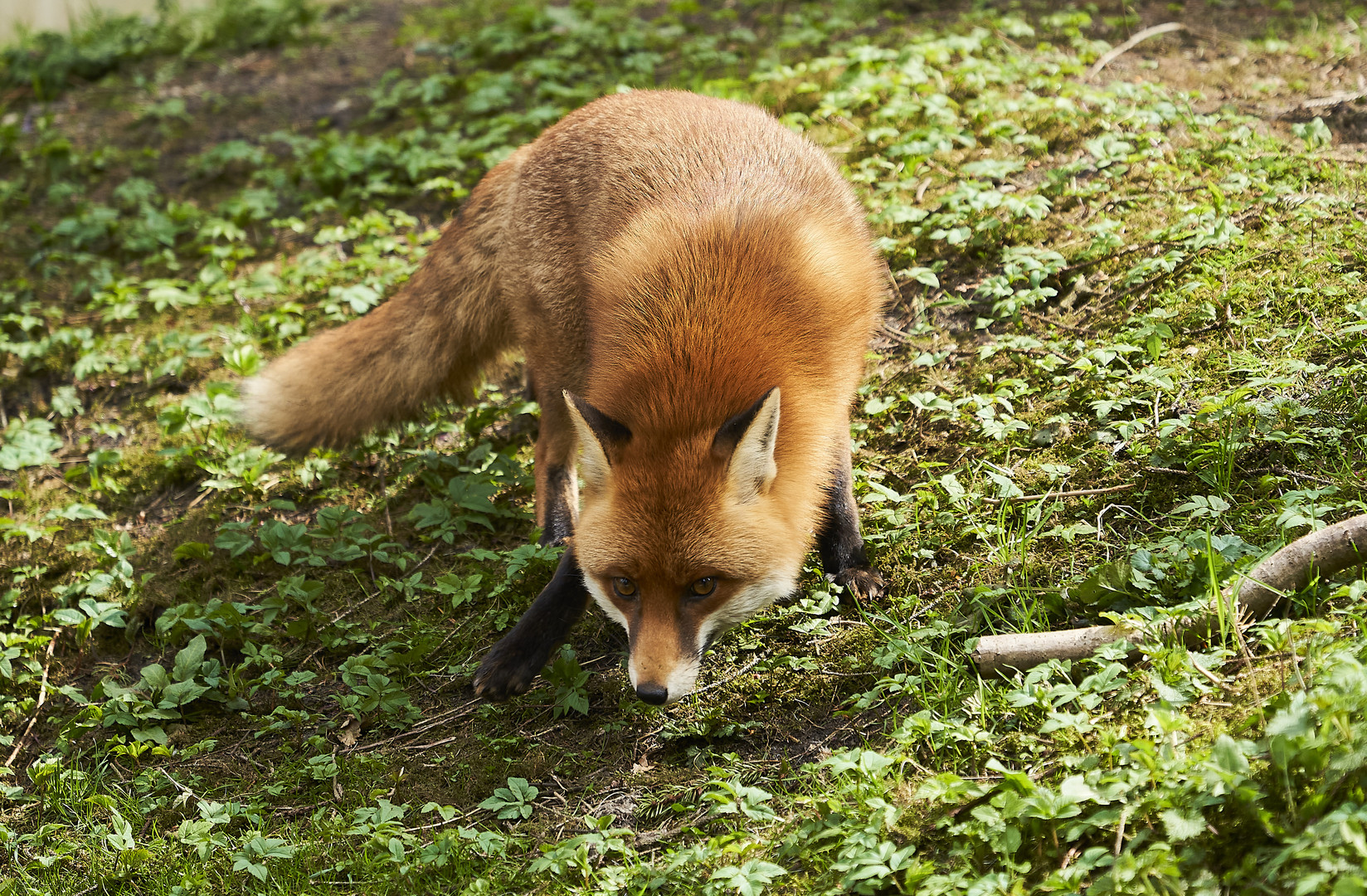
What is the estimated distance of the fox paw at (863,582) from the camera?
3660 millimetres

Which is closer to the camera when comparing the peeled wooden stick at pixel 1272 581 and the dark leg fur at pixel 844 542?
the peeled wooden stick at pixel 1272 581

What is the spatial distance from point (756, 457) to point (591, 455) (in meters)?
0.57

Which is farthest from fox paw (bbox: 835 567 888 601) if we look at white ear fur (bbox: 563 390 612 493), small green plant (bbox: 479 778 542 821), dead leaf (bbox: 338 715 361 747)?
dead leaf (bbox: 338 715 361 747)

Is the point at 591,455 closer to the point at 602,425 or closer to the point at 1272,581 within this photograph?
the point at 602,425

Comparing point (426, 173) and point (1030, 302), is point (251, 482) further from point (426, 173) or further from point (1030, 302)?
point (1030, 302)

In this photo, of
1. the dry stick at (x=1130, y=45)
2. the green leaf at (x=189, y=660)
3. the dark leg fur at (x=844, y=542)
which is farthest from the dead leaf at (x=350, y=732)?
the dry stick at (x=1130, y=45)

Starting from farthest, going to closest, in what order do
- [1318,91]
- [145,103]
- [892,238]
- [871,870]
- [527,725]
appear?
[145,103] → [1318,91] → [892,238] → [527,725] → [871,870]

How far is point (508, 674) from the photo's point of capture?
3.64 meters

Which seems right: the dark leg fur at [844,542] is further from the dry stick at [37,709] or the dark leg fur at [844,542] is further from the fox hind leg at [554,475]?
the dry stick at [37,709]

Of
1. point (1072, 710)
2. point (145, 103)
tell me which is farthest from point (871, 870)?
point (145, 103)


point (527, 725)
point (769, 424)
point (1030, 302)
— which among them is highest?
point (769, 424)

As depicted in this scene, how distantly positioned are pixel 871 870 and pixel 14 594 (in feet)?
13.2

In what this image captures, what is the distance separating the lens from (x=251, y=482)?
4844 millimetres

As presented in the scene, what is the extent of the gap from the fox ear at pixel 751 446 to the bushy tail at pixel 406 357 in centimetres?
194
